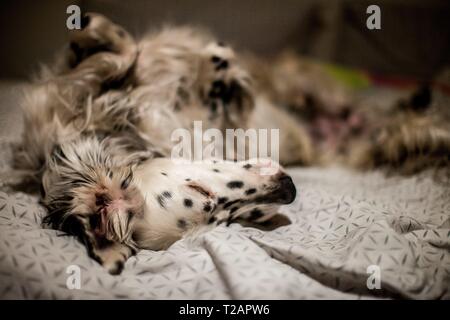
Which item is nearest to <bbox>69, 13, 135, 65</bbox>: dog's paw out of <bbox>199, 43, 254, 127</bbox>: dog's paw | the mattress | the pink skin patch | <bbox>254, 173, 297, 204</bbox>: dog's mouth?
<bbox>199, 43, 254, 127</bbox>: dog's paw

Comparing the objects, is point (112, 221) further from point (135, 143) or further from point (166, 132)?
point (166, 132)

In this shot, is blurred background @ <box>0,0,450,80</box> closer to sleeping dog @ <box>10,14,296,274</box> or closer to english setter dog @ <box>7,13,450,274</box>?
english setter dog @ <box>7,13,450,274</box>

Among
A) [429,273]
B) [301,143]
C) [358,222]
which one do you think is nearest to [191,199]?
[358,222]

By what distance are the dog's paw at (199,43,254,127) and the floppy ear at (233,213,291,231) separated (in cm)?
56

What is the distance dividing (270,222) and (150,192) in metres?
0.40

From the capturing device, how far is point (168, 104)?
156cm

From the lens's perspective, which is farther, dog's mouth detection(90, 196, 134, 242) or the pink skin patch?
the pink skin patch

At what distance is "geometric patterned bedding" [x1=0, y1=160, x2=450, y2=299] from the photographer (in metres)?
0.89

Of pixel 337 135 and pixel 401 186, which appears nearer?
pixel 401 186

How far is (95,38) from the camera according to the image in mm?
1476

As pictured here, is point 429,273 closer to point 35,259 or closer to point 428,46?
point 35,259

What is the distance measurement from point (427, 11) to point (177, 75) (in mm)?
2178

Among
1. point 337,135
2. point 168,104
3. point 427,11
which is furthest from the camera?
point 427,11

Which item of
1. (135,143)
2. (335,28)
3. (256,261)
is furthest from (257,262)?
(335,28)
